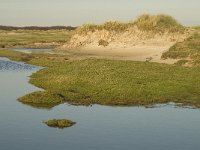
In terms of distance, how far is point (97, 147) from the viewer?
23.9 m

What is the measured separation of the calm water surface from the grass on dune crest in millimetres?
55420

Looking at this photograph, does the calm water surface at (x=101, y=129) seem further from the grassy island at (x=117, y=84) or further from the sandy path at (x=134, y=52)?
the sandy path at (x=134, y=52)

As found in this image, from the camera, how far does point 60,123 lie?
2886cm

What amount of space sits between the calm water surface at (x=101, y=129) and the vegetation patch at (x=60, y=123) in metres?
0.46

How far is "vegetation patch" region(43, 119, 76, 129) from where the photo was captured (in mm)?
28578

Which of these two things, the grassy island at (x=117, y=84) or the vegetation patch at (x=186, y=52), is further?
the vegetation patch at (x=186, y=52)

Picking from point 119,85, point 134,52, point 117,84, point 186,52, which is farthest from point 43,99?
point 134,52

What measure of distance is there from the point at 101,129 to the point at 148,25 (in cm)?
6418

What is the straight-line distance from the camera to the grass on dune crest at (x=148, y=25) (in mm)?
88438

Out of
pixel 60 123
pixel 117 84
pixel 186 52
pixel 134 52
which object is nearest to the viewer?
pixel 60 123

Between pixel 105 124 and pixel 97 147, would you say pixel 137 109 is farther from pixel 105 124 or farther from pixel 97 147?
pixel 97 147

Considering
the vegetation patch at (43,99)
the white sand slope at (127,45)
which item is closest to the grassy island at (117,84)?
the vegetation patch at (43,99)

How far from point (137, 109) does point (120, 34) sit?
59087 mm

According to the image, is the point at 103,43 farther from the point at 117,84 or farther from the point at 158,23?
the point at 117,84
